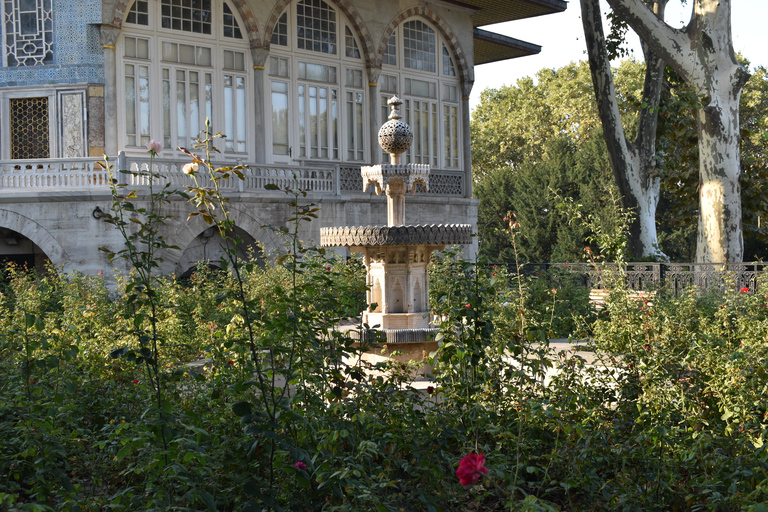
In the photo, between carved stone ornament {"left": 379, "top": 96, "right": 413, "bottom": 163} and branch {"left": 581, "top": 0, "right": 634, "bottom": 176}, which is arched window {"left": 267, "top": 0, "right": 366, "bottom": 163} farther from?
carved stone ornament {"left": 379, "top": 96, "right": 413, "bottom": 163}

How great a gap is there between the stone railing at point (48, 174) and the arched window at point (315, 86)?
4.33 meters

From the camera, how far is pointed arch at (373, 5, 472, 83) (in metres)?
17.9

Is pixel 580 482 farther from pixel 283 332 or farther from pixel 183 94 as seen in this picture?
pixel 183 94

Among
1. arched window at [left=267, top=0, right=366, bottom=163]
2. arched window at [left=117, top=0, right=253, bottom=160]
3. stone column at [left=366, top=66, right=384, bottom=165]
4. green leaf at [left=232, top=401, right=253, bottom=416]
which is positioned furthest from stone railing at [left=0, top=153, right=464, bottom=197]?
green leaf at [left=232, top=401, right=253, bottom=416]

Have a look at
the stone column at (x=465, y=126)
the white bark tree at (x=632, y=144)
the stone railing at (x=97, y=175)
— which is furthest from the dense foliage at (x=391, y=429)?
the stone column at (x=465, y=126)

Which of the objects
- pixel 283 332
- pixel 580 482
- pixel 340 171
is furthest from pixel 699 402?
pixel 340 171

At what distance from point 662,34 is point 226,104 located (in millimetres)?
9078

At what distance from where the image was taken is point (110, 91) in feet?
47.9

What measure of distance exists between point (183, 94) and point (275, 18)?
268 cm

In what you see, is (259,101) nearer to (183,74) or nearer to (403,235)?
(183,74)

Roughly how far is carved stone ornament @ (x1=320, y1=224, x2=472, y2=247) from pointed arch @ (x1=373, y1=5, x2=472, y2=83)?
37.6 feet

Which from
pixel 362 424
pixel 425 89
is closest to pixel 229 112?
pixel 425 89

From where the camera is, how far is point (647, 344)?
15.6 ft

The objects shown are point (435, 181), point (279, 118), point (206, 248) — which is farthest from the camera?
point (435, 181)
